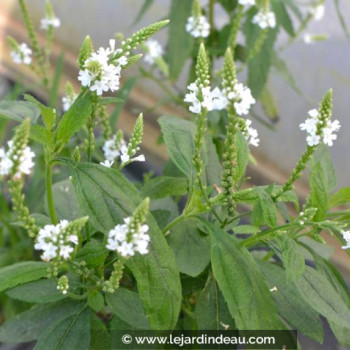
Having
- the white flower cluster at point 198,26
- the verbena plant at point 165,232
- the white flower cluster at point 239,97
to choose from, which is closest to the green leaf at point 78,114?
the verbena plant at point 165,232

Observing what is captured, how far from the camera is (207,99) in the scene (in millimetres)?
399

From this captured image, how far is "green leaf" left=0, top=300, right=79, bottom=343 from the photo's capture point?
0.53 m

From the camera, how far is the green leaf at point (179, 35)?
83cm

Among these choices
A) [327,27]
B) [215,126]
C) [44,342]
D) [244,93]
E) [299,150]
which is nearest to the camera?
[244,93]

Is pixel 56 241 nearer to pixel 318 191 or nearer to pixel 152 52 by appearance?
pixel 318 191

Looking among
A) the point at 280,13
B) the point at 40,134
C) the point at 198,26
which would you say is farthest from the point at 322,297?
the point at 280,13

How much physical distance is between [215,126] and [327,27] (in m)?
0.54

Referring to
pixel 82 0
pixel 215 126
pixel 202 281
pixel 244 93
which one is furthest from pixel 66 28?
pixel 244 93

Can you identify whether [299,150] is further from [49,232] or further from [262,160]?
[49,232]

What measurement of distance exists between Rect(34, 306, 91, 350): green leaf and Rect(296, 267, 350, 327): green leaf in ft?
0.62

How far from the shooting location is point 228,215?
0.47m

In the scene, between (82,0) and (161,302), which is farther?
(82,0)

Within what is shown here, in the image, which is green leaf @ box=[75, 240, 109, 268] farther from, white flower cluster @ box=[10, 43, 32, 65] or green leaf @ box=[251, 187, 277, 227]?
white flower cluster @ box=[10, 43, 32, 65]

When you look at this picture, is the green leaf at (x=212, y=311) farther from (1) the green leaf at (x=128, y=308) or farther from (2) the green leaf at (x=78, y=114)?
(2) the green leaf at (x=78, y=114)
